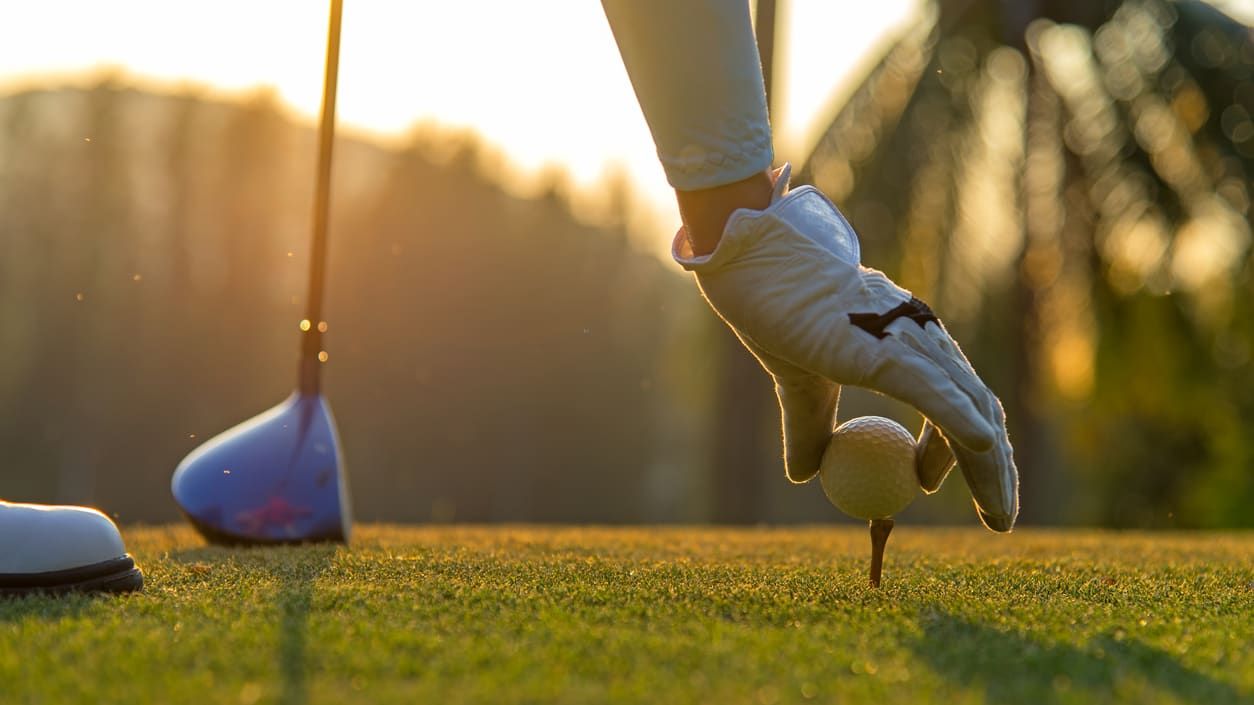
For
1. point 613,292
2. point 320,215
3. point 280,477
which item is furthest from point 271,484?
point 613,292

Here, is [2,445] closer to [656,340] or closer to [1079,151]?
[656,340]

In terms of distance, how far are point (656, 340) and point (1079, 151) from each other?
17487 millimetres

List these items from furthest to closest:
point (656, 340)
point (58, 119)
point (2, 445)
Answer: point (656, 340)
point (2, 445)
point (58, 119)

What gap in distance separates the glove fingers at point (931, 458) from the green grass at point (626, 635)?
0.18m

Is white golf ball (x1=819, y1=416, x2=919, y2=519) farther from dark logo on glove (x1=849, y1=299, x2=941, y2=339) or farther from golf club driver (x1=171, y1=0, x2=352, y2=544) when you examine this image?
golf club driver (x1=171, y1=0, x2=352, y2=544)

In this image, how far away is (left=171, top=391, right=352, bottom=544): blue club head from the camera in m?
2.93

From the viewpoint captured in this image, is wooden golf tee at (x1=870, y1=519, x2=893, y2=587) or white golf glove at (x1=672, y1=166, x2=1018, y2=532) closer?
white golf glove at (x1=672, y1=166, x2=1018, y2=532)

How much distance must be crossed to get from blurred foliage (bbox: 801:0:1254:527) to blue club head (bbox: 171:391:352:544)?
744 centimetres

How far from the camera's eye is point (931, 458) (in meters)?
1.94

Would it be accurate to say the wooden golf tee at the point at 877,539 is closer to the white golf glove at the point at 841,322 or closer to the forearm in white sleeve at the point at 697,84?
the white golf glove at the point at 841,322

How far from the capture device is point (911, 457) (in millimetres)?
1948

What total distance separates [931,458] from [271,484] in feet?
5.71

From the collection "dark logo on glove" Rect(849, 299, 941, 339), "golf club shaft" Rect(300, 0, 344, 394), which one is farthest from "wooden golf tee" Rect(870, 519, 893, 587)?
"golf club shaft" Rect(300, 0, 344, 394)

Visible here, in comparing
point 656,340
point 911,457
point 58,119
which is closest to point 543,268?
point 656,340
